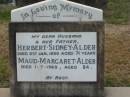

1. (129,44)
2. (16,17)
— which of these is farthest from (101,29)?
(129,44)

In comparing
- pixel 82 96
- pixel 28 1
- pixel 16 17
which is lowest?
pixel 82 96

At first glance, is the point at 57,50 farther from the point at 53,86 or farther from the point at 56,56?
the point at 53,86

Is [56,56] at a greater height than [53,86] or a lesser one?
greater

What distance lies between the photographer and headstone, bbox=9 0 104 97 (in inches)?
276

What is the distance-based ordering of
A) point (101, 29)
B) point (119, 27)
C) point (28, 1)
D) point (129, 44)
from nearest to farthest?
point (101, 29), point (129, 44), point (119, 27), point (28, 1)

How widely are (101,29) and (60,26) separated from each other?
536 millimetres

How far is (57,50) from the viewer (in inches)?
278

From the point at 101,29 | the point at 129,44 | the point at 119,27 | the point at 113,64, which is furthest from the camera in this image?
the point at 119,27

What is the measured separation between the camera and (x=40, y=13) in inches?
277

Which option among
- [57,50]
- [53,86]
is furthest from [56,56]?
[53,86]

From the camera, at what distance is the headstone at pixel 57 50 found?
7.00m

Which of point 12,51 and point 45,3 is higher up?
point 45,3

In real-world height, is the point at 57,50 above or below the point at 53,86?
above

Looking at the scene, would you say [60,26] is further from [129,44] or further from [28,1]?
[28,1]
